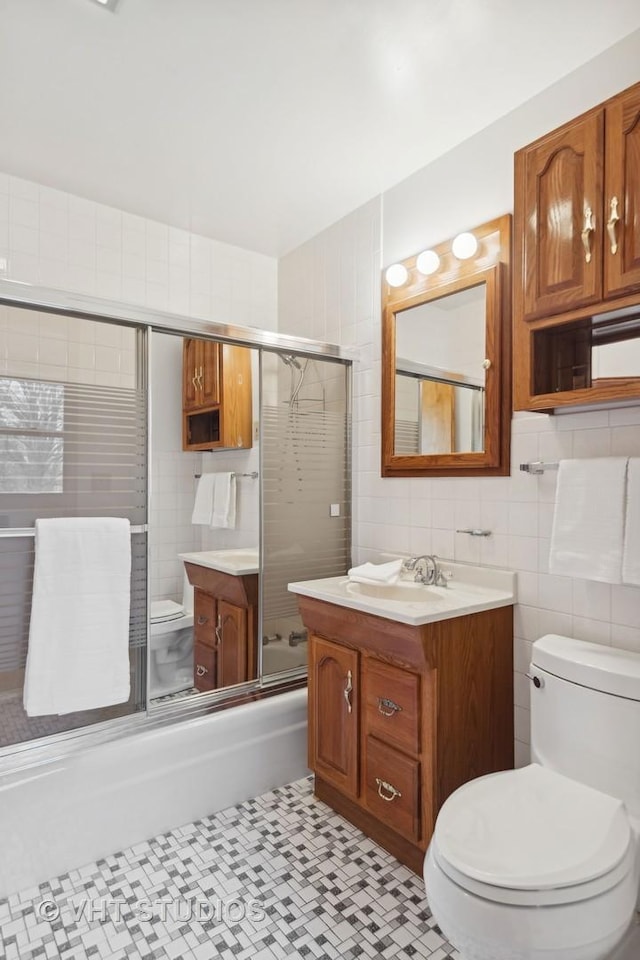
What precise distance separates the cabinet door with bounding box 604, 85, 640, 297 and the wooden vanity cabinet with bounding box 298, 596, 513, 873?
1112 millimetres

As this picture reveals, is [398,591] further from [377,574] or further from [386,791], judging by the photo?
[386,791]

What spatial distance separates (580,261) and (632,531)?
77 cm

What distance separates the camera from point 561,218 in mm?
1623

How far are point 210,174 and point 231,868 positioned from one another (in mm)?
2690

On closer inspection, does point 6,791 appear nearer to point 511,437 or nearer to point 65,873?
point 65,873


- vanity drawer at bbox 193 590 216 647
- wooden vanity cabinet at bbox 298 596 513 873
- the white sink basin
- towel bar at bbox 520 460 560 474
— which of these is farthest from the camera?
vanity drawer at bbox 193 590 216 647

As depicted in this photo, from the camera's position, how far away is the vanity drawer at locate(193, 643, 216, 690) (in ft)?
7.88

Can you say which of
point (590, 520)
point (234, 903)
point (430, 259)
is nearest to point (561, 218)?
point (430, 259)

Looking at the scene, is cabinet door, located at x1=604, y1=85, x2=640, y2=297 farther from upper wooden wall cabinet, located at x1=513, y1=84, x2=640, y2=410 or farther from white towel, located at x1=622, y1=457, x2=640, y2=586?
white towel, located at x1=622, y1=457, x2=640, y2=586

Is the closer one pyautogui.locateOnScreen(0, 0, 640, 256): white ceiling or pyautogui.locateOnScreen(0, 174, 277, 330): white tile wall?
pyautogui.locateOnScreen(0, 0, 640, 256): white ceiling

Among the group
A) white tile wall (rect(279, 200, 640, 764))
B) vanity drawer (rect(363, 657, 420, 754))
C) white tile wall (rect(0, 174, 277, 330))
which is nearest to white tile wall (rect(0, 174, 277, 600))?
white tile wall (rect(0, 174, 277, 330))

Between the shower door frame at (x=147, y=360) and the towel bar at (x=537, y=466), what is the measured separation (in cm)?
113

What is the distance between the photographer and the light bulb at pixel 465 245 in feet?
6.94

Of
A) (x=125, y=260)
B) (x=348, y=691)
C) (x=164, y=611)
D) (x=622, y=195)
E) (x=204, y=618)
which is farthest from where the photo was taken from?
(x=125, y=260)
